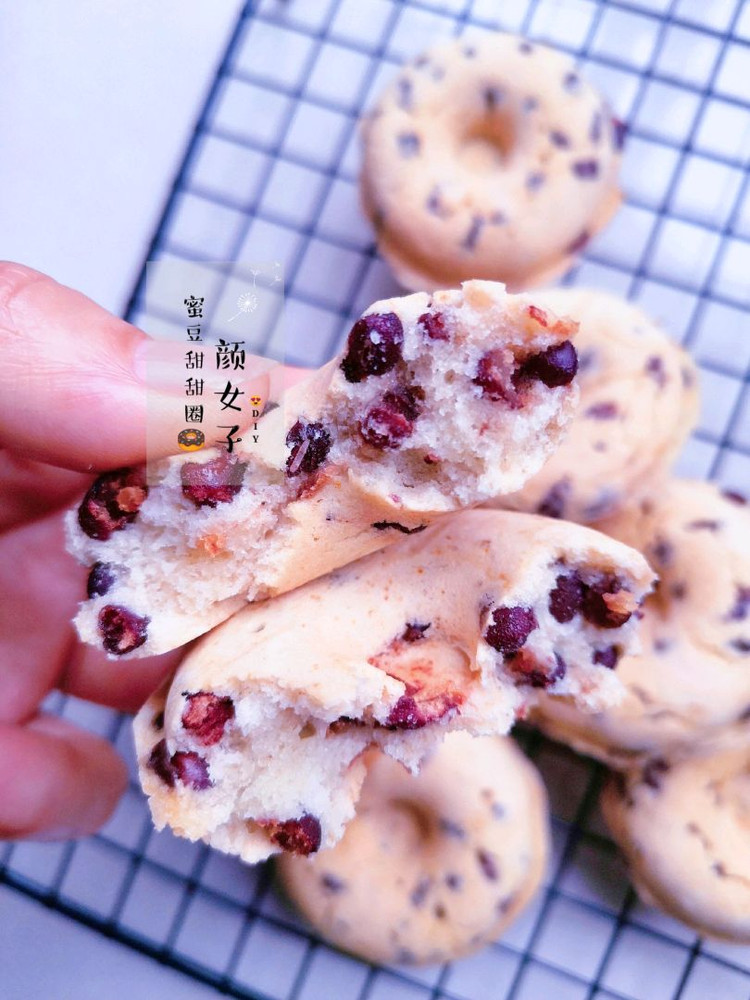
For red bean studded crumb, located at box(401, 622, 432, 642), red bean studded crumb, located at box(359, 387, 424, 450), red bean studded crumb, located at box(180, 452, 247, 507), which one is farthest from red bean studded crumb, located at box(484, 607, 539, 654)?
red bean studded crumb, located at box(180, 452, 247, 507)

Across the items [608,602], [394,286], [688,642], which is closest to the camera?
[608,602]

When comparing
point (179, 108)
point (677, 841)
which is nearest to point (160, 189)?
point (179, 108)

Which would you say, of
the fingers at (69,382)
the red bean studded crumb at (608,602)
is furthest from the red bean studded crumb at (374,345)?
the red bean studded crumb at (608,602)

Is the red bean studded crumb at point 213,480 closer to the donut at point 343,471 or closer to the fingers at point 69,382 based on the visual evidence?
the donut at point 343,471

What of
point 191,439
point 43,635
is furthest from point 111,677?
point 191,439

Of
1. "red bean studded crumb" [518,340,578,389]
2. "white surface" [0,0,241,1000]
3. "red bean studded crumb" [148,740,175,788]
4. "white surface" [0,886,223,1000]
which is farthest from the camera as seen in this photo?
"white surface" [0,0,241,1000]

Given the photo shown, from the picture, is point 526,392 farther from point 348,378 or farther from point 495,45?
point 495,45

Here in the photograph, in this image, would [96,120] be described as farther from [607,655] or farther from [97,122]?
[607,655]

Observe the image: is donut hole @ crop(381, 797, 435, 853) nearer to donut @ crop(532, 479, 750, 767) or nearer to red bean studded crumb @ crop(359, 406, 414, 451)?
donut @ crop(532, 479, 750, 767)
